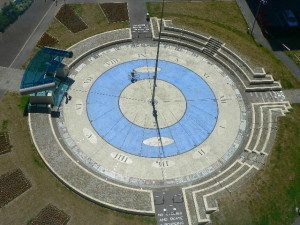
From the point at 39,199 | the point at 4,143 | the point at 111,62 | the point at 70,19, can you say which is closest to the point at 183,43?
the point at 111,62

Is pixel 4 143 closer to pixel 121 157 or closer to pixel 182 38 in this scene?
pixel 121 157

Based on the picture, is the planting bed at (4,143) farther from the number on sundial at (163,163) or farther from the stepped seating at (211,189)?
the stepped seating at (211,189)

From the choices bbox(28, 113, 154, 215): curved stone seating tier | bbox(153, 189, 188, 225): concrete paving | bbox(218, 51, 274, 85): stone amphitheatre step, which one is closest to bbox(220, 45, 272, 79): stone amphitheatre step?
bbox(218, 51, 274, 85): stone amphitheatre step

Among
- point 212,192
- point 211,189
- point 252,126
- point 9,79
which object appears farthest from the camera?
point 9,79

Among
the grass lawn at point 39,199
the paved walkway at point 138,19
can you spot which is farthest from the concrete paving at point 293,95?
the grass lawn at point 39,199

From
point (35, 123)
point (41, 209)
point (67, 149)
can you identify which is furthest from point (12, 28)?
point (41, 209)

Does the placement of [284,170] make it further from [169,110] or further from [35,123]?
[35,123]
